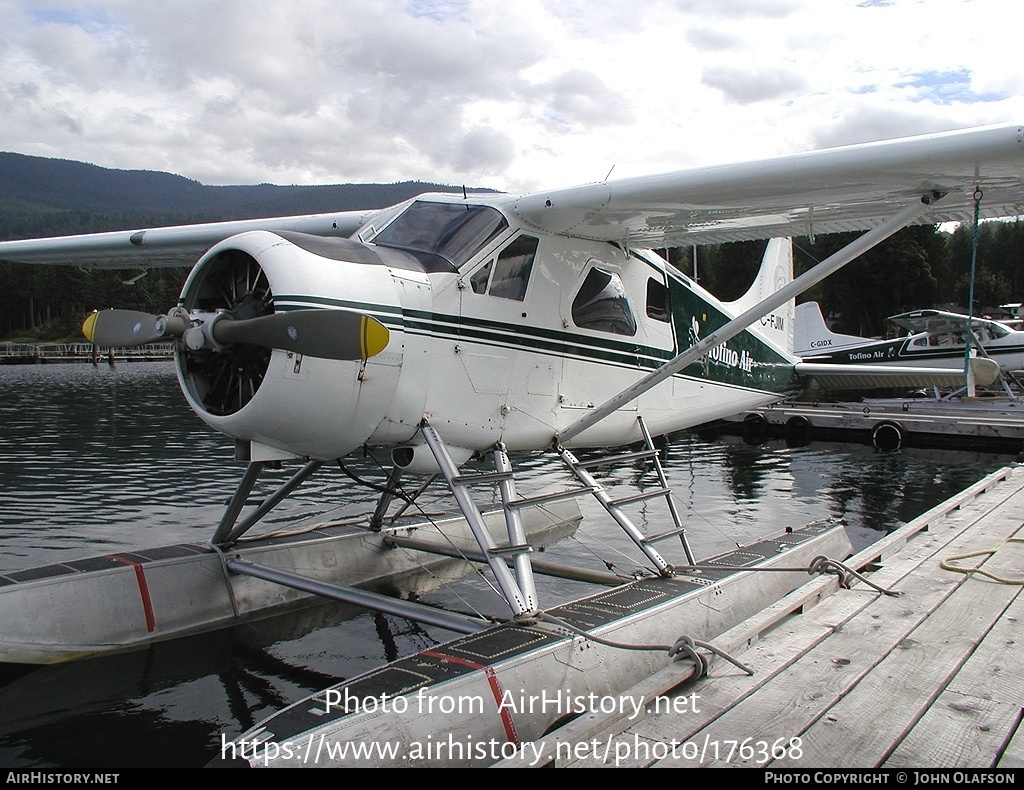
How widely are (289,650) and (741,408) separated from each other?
5.44 meters

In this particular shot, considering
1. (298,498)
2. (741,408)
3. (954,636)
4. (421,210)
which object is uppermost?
(421,210)

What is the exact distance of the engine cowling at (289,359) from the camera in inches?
167

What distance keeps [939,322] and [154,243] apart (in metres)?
24.1

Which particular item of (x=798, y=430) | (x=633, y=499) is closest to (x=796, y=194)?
(x=633, y=499)

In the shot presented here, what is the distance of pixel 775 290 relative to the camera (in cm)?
945

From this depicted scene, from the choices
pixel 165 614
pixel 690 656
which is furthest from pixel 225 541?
pixel 690 656

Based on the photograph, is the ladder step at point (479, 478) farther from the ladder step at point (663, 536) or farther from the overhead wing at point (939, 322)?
the overhead wing at point (939, 322)

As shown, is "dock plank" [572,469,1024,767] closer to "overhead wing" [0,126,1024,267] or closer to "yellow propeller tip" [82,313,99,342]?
"overhead wing" [0,126,1024,267]

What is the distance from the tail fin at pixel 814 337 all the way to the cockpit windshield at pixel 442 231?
26.9m

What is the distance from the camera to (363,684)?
11.9 ft

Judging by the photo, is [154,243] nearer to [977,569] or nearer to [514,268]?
[514,268]

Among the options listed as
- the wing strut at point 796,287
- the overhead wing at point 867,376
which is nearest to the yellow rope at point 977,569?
the wing strut at point 796,287

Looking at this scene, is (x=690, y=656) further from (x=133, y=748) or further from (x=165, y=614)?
(x=165, y=614)

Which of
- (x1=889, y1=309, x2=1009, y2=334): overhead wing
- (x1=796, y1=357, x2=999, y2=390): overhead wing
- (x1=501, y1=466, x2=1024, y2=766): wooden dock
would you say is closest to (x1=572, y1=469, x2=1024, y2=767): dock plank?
(x1=501, y1=466, x2=1024, y2=766): wooden dock
